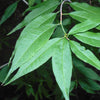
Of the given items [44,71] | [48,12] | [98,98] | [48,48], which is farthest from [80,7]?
[98,98]

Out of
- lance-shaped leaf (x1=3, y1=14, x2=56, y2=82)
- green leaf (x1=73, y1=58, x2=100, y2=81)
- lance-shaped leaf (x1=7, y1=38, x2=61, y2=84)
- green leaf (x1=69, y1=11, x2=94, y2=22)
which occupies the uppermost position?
lance-shaped leaf (x1=3, y1=14, x2=56, y2=82)

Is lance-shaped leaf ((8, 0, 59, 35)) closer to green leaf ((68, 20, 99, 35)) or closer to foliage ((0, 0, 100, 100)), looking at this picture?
foliage ((0, 0, 100, 100))

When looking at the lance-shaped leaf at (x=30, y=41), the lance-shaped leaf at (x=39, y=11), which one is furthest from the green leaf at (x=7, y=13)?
the lance-shaped leaf at (x=30, y=41)

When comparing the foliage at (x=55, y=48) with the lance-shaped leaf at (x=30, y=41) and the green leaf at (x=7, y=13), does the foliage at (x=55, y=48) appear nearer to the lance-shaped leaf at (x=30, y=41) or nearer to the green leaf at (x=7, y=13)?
the lance-shaped leaf at (x=30, y=41)

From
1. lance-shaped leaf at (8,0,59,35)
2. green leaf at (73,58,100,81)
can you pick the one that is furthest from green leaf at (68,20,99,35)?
green leaf at (73,58,100,81)

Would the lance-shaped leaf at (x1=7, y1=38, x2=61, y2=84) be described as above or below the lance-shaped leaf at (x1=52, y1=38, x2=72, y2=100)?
above

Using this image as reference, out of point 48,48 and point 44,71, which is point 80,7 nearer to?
point 48,48
